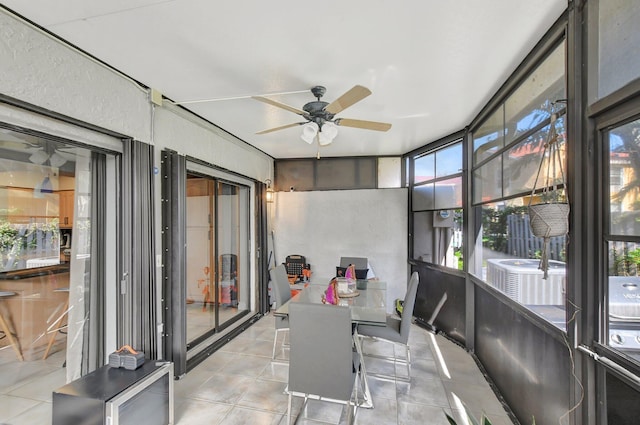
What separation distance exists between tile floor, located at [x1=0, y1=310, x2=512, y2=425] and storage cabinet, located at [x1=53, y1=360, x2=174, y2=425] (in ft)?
1.07

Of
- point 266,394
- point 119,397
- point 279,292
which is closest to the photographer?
point 119,397

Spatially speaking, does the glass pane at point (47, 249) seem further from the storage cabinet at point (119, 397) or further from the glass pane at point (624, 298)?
the glass pane at point (624, 298)

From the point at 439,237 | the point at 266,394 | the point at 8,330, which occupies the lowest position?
the point at 266,394

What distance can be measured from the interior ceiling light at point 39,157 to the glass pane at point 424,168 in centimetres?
439

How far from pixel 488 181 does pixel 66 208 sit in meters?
3.83

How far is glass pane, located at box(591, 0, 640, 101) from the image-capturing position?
3.87 ft

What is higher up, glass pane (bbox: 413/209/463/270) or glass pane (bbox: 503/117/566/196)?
glass pane (bbox: 503/117/566/196)

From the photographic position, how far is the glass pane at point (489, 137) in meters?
2.65

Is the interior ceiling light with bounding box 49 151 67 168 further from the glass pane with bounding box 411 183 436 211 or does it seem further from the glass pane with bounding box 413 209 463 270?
the glass pane with bounding box 411 183 436 211

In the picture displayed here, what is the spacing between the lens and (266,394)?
8.23 feet

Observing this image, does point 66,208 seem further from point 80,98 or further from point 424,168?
point 424,168

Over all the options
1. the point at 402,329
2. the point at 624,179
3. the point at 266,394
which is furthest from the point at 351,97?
the point at 266,394

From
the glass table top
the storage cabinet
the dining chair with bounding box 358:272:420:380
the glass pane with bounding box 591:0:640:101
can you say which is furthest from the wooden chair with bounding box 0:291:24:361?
the glass pane with bounding box 591:0:640:101

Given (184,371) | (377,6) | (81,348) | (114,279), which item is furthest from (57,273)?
(377,6)
